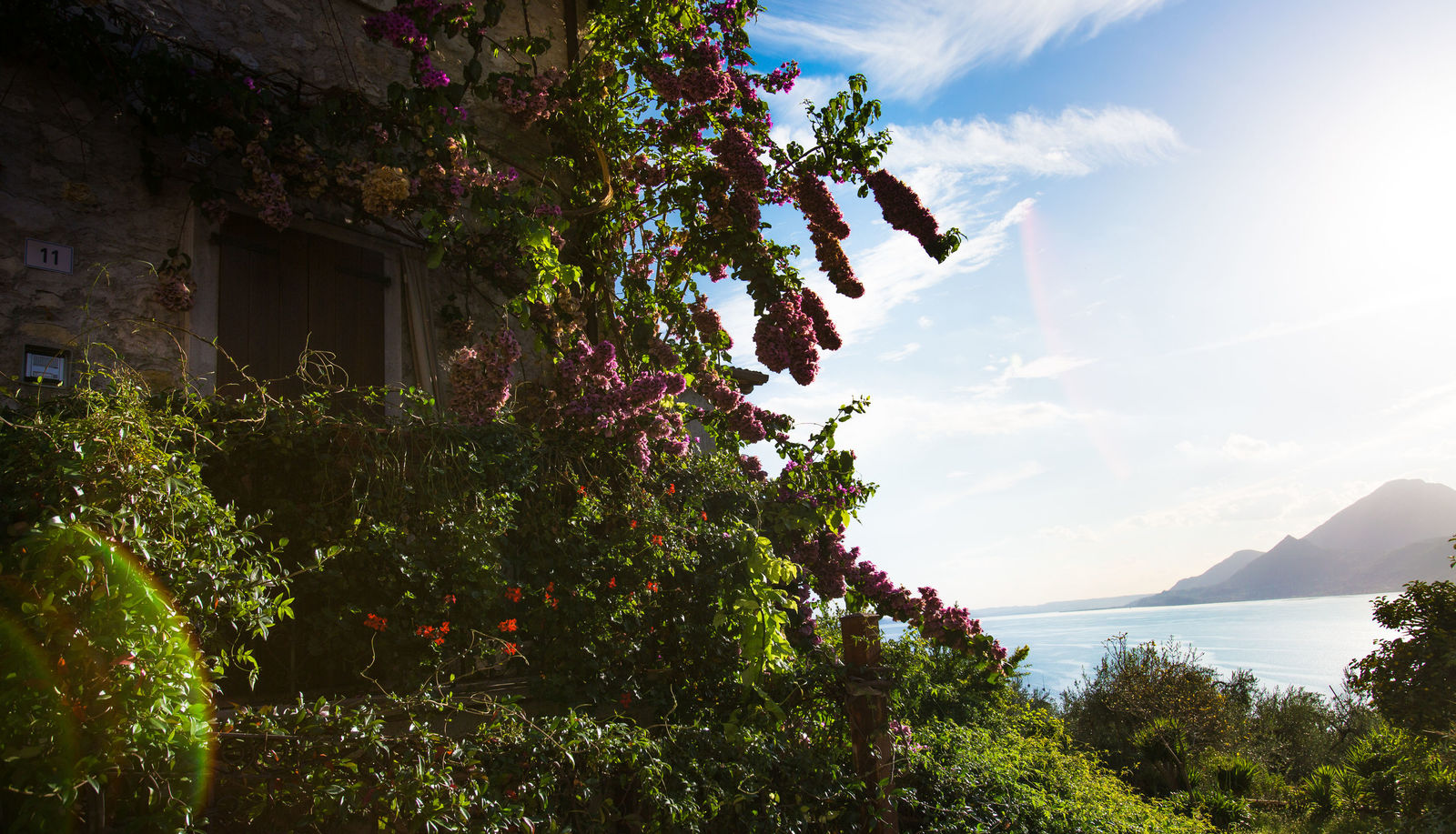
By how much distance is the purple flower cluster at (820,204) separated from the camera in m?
5.38

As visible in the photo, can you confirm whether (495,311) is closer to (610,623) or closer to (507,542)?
(507,542)

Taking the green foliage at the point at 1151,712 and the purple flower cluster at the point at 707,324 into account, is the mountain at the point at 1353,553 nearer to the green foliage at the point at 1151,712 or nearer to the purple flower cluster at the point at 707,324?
the green foliage at the point at 1151,712

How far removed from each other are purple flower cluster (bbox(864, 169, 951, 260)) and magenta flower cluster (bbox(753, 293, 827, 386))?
98 centimetres

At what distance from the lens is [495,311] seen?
5.80 metres

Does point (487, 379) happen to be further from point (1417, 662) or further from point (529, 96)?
point (1417, 662)

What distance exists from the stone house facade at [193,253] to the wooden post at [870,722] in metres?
2.92

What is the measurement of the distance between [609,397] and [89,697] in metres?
2.96

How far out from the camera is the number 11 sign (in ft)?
13.1

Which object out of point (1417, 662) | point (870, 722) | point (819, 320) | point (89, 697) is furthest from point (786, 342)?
point (1417, 662)

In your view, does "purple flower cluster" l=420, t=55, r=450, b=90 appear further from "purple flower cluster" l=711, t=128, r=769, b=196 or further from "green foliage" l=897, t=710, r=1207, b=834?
"green foliage" l=897, t=710, r=1207, b=834

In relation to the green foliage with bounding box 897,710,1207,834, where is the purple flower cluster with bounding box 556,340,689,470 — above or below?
above

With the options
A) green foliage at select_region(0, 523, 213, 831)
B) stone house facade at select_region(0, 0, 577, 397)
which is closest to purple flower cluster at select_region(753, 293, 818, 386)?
stone house facade at select_region(0, 0, 577, 397)

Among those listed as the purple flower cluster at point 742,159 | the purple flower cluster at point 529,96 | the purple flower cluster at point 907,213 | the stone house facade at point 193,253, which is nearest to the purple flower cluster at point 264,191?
the stone house facade at point 193,253

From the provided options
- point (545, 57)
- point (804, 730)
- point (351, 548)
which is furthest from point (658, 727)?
point (545, 57)
